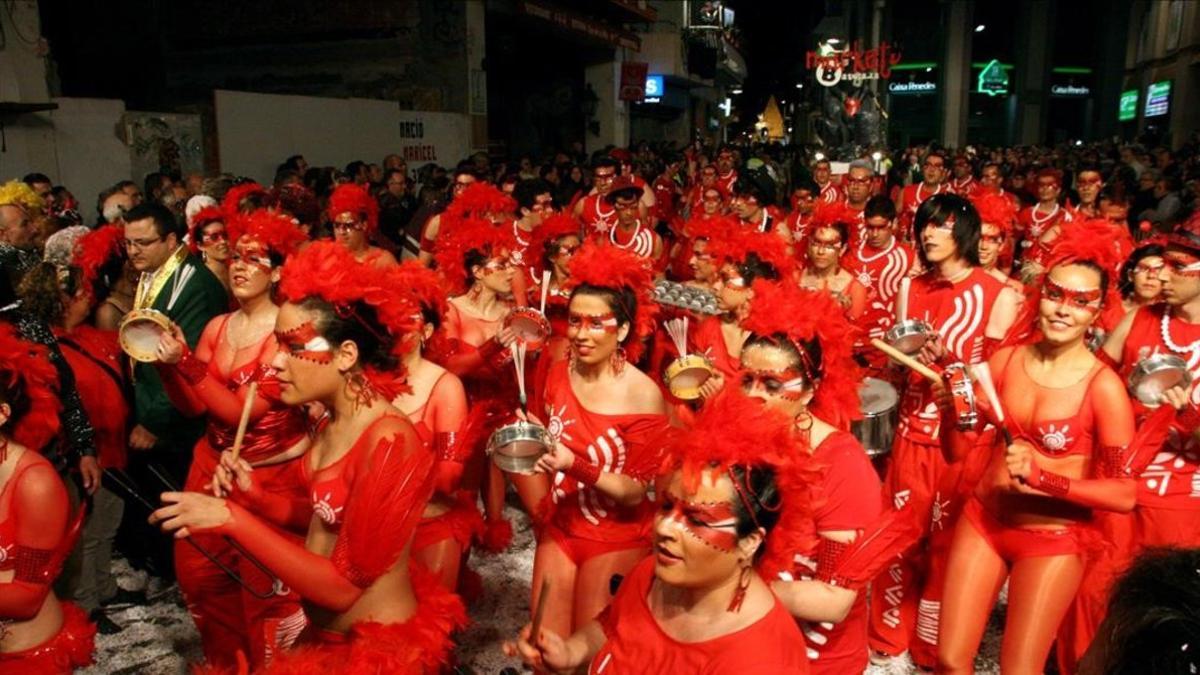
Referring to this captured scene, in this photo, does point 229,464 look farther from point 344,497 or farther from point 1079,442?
point 1079,442

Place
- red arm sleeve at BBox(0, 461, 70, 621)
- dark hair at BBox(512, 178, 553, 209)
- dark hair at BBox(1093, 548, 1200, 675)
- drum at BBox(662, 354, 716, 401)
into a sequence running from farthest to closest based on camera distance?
dark hair at BBox(512, 178, 553, 209)
drum at BBox(662, 354, 716, 401)
red arm sleeve at BBox(0, 461, 70, 621)
dark hair at BBox(1093, 548, 1200, 675)

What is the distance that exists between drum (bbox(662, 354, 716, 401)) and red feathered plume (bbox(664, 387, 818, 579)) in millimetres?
1467

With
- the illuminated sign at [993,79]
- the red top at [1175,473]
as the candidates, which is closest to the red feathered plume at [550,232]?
the red top at [1175,473]

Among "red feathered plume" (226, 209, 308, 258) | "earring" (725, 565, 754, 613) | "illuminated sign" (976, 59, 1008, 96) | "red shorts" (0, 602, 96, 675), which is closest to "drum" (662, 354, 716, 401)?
"earring" (725, 565, 754, 613)

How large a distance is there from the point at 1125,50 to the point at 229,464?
2497 inches

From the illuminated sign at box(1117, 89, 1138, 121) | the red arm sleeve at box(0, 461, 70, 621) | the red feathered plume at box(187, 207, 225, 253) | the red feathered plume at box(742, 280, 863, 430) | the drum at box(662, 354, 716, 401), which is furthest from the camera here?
the illuminated sign at box(1117, 89, 1138, 121)

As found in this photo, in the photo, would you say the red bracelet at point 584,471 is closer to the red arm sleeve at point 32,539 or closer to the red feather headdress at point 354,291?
the red feather headdress at point 354,291

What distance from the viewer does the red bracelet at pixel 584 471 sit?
3.40m

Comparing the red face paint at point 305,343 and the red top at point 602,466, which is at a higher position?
the red face paint at point 305,343

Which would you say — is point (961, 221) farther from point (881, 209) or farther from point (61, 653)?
point (61, 653)

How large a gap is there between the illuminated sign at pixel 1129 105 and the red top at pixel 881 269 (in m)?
44.5

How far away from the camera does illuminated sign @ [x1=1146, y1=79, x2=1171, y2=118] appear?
3659 cm

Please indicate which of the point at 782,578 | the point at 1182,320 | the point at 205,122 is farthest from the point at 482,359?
the point at 205,122

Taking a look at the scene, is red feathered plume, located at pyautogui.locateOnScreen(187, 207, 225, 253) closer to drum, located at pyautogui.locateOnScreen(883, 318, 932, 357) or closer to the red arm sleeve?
the red arm sleeve
